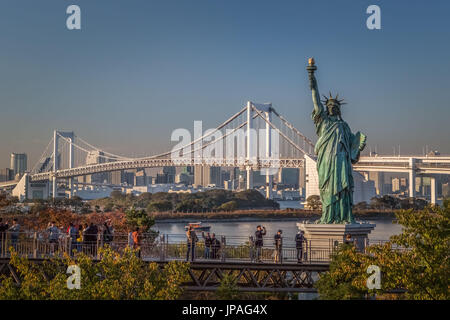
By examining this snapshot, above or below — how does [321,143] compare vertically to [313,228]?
above


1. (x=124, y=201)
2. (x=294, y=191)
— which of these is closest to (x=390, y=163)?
(x=124, y=201)

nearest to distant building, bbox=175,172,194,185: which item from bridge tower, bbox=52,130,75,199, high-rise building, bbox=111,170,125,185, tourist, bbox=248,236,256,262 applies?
high-rise building, bbox=111,170,125,185

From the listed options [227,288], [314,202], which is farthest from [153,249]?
[314,202]

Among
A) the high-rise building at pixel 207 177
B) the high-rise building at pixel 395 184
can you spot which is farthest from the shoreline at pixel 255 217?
the high-rise building at pixel 395 184

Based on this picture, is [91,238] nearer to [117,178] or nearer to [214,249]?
[214,249]

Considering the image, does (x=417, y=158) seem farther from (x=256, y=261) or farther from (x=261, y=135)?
(x=256, y=261)

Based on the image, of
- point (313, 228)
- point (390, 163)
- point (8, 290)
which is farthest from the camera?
point (390, 163)

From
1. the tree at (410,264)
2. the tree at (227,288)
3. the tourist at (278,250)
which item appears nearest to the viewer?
the tree at (410,264)

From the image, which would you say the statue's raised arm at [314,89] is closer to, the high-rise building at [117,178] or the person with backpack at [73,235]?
the person with backpack at [73,235]
